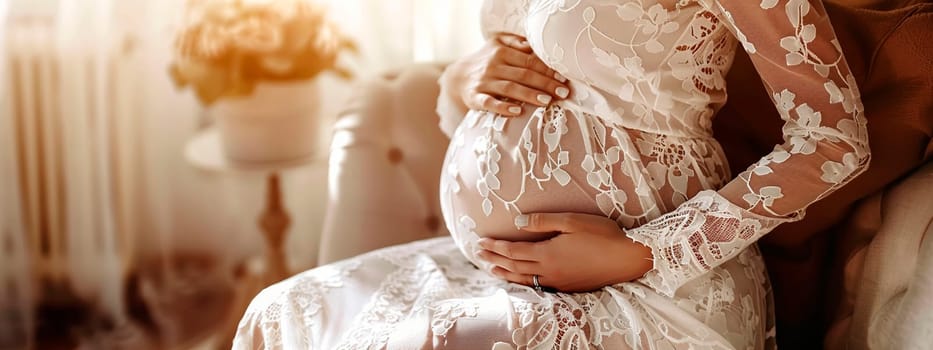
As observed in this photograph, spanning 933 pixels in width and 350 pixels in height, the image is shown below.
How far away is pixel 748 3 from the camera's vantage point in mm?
1031

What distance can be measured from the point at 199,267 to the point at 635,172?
1882 millimetres

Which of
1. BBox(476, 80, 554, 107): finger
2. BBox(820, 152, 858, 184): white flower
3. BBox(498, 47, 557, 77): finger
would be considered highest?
BBox(498, 47, 557, 77): finger

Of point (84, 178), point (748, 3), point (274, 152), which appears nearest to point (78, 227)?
point (84, 178)

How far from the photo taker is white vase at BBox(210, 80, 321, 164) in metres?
2.11

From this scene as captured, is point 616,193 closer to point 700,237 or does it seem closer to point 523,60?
point 700,237

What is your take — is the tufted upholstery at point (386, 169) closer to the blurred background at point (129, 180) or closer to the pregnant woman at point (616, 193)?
the pregnant woman at point (616, 193)

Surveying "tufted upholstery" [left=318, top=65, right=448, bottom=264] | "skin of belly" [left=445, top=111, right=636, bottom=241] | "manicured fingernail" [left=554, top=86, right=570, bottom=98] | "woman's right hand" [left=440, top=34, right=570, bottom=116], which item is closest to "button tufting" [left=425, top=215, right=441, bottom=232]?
"tufted upholstery" [left=318, top=65, right=448, bottom=264]

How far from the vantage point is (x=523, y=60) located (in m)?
1.28

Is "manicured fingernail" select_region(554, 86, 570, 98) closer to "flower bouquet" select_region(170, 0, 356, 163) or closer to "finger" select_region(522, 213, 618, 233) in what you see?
"finger" select_region(522, 213, 618, 233)

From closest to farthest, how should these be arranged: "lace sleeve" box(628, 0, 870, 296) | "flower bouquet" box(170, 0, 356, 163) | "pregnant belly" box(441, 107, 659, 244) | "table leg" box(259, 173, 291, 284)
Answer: "lace sleeve" box(628, 0, 870, 296), "pregnant belly" box(441, 107, 659, 244), "flower bouquet" box(170, 0, 356, 163), "table leg" box(259, 173, 291, 284)

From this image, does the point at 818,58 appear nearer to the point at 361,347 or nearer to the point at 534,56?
the point at 534,56

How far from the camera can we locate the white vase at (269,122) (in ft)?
6.93

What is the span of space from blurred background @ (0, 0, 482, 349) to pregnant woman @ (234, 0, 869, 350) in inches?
41.8

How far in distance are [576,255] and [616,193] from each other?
92 mm
